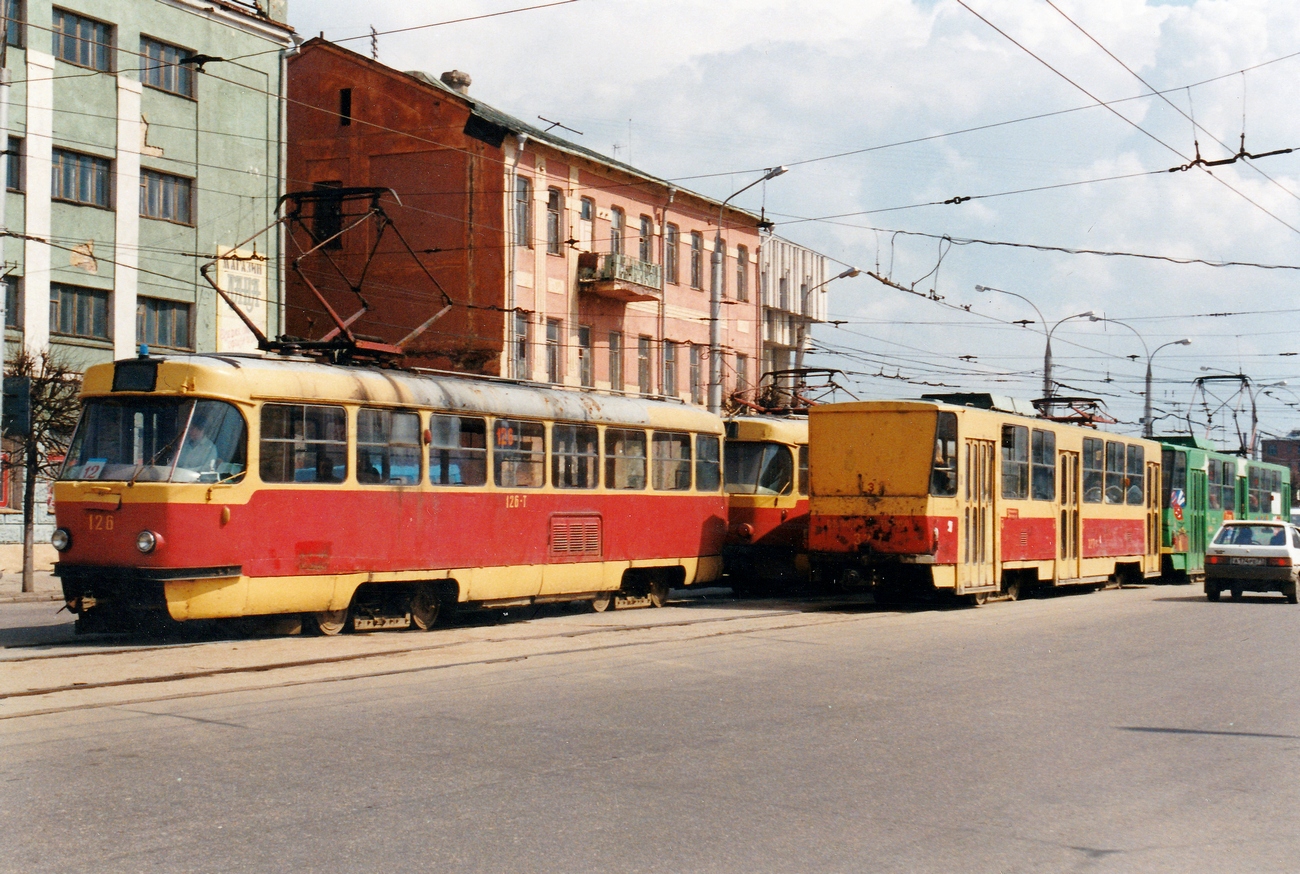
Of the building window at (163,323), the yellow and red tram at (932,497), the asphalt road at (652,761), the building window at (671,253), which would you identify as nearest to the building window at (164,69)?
the building window at (163,323)

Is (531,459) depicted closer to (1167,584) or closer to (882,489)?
(882,489)

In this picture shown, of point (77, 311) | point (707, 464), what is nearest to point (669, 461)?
point (707, 464)

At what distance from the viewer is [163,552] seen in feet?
42.0

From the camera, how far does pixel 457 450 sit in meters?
16.1

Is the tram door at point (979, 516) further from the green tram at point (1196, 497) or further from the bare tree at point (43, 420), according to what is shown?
the bare tree at point (43, 420)

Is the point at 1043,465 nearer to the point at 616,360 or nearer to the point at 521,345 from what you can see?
the point at 521,345

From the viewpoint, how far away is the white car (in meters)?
24.3

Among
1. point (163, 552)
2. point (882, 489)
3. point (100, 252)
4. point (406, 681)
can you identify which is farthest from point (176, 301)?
point (406, 681)

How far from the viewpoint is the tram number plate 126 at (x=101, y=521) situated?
1305cm

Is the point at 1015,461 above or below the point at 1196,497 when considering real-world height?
above

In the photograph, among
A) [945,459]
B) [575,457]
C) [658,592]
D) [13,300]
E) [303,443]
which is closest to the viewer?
[303,443]

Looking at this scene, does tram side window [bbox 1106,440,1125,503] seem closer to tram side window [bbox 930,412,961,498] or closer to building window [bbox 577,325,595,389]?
tram side window [bbox 930,412,961,498]

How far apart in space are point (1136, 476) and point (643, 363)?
18.4m

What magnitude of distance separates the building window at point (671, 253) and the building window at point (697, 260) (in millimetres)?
968
